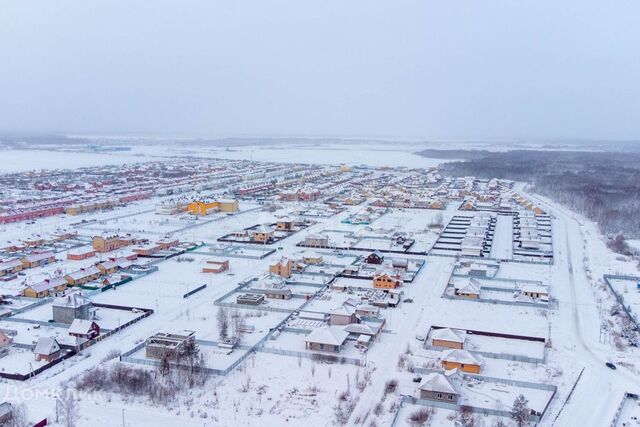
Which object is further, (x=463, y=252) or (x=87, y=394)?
(x=463, y=252)

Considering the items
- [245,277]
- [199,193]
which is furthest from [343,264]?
[199,193]

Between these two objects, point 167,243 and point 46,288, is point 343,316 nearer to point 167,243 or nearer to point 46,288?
point 46,288

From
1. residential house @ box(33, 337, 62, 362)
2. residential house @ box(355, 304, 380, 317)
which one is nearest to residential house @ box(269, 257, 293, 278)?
residential house @ box(355, 304, 380, 317)

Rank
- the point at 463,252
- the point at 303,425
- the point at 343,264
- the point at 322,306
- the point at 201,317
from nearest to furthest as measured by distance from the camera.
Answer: the point at 303,425, the point at 201,317, the point at 322,306, the point at 343,264, the point at 463,252

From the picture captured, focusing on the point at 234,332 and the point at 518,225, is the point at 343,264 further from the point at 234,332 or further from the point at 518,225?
the point at 518,225

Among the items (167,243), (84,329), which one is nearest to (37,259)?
(167,243)
